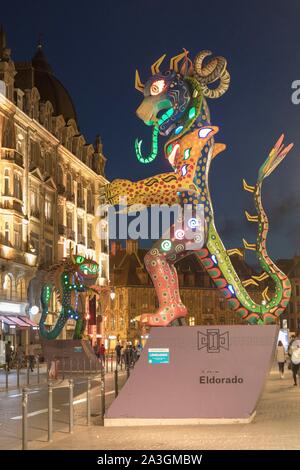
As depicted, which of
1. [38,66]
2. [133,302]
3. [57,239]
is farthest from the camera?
[133,302]

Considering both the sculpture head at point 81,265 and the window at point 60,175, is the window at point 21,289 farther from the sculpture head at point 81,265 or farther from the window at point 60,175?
the sculpture head at point 81,265

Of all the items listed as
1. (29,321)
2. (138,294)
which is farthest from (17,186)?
(138,294)

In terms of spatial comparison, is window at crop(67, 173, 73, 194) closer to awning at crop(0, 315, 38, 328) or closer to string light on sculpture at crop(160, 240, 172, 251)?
awning at crop(0, 315, 38, 328)

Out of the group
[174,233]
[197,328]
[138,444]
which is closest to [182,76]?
[174,233]

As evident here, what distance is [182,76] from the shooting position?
15.9 metres

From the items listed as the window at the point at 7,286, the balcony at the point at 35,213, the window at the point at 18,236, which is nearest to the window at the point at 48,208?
the balcony at the point at 35,213

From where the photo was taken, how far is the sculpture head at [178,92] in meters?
15.7

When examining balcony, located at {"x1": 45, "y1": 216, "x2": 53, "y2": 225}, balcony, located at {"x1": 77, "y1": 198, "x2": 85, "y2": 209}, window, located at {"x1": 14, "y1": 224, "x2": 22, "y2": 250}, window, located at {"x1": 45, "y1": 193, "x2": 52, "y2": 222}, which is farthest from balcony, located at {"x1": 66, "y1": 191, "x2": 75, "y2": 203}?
window, located at {"x1": 14, "y1": 224, "x2": 22, "y2": 250}

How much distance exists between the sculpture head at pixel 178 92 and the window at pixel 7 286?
32871 millimetres

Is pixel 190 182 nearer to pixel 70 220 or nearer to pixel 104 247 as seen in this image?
pixel 70 220

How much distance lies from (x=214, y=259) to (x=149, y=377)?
2.93m

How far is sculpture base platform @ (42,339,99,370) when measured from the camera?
33156mm

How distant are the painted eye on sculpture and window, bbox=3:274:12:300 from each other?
3312 cm
